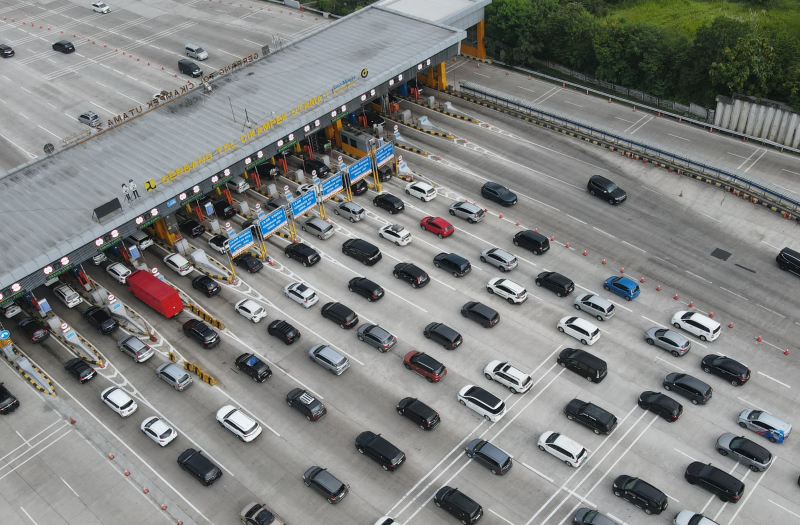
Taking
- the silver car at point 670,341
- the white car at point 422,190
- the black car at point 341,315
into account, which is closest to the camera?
the silver car at point 670,341

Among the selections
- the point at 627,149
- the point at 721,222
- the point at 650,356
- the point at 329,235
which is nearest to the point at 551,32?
the point at 627,149

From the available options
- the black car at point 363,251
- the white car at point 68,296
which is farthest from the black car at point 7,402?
the black car at point 363,251

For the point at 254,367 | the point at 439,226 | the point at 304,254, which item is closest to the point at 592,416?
the point at 439,226

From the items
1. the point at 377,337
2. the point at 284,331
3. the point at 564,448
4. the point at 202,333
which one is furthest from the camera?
the point at 202,333

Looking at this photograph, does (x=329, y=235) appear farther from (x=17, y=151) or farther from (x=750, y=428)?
(x=17, y=151)

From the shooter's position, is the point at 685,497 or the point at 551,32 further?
the point at 551,32

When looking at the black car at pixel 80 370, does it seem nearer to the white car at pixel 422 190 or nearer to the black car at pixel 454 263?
the black car at pixel 454 263

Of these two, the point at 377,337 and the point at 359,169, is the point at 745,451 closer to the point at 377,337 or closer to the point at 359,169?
the point at 377,337
